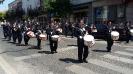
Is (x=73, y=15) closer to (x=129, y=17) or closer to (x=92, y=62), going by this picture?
(x=129, y=17)

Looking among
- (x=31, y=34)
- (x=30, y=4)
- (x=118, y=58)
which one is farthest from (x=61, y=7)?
(x=30, y=4)

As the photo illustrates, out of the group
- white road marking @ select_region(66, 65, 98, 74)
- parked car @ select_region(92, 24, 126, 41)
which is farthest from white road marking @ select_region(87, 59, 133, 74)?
parked car @ select_region(92, 24, 126, 41)

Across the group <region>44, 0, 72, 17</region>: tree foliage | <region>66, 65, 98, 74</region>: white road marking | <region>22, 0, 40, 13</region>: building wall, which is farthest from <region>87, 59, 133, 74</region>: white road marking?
<region>22, 0, 40, 13</region>: building wall

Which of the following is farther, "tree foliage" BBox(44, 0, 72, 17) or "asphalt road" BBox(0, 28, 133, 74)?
"tree foliage" BBox(44, 0, 72, 17)

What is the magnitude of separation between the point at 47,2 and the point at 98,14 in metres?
9.81

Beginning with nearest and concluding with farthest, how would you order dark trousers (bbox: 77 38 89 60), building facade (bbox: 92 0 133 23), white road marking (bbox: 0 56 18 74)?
white road marking (bbox: 0 56 18 74), dark trousers (bbox: 77 38 89 60), building facade (bbox: 92 0 133 23)

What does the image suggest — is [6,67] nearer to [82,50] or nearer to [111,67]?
[82,50]

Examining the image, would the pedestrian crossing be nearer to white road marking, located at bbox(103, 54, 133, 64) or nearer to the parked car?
white road marking, located at bbox(103, 54, 133, 64)

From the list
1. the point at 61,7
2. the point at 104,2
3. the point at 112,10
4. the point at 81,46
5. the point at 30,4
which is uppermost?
the point at 30,4

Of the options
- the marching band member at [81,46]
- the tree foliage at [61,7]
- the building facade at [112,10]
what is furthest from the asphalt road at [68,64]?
the tree foliage at [61,7]

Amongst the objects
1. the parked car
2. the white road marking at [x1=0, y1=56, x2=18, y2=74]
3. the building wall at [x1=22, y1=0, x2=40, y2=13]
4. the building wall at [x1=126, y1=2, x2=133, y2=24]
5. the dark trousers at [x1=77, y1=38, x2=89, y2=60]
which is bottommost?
the white road marking at [x1=0, y1=56, x2=18, y2=74]

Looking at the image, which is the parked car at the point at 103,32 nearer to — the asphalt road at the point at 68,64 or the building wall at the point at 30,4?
the asphalt road at the point at 68,64

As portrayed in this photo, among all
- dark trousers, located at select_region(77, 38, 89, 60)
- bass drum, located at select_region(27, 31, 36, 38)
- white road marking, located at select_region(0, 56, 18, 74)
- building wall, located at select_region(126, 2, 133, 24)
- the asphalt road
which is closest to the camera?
the asphalt road

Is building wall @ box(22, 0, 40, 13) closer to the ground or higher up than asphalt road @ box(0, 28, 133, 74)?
higher up
